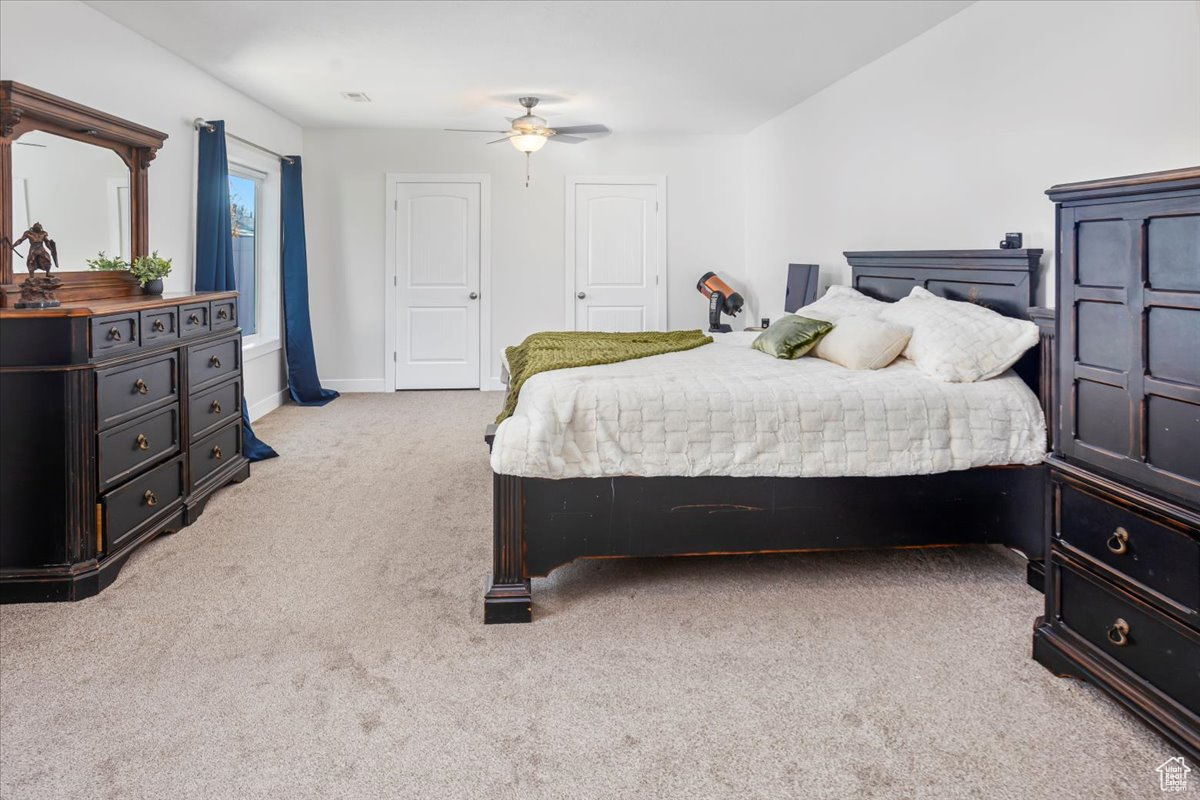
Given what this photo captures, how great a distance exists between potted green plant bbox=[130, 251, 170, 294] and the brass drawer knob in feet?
13.4

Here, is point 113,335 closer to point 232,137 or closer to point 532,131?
point 232,137

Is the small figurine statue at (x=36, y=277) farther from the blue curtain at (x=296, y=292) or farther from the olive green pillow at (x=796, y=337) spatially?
the blue curtain at (x=296, y=292)

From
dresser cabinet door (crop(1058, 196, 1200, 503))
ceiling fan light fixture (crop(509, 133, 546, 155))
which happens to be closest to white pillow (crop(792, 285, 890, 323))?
dresser cabinet door (crop(1058, 196, 1200, 503))

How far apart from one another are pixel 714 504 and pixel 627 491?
12.1 inches

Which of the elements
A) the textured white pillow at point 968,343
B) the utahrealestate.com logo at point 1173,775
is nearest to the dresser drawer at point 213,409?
the textured white pillow at point 968,343

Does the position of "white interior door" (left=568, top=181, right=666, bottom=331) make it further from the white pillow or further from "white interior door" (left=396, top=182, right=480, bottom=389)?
the white pillow

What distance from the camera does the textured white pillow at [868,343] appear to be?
10.4 ft

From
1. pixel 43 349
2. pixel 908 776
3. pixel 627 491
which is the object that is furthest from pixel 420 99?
pixel 908 776

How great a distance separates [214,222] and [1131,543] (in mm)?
4871

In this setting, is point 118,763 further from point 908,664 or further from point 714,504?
point 908,664

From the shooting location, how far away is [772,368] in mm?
3172

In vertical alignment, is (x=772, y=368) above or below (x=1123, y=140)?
below

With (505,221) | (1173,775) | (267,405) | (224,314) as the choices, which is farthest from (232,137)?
(1173,775)

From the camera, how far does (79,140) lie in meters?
3.51
